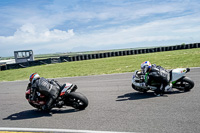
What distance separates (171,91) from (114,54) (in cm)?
3041

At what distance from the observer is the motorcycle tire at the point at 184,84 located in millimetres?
A: 7129

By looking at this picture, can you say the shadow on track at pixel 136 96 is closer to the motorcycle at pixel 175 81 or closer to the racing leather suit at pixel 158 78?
the motorcycle at pixel 175 81

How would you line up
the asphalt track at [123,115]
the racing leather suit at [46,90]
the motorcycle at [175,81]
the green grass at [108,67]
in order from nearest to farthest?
1. the asphalt track at [123,115]
2. the racing leather suit at [46,90]
3. the motorcycle at [175,81]
4. the green grass at [108,67]

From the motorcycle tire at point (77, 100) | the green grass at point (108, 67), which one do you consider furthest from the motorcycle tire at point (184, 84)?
the green grass at point (108, 67)

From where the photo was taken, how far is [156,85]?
285 inches

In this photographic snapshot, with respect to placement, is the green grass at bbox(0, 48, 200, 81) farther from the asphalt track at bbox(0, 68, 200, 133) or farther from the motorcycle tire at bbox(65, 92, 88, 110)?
the motorcycle tire at bbox(65, 92, 88, 110)

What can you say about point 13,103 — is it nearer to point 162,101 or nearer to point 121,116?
point 121,116

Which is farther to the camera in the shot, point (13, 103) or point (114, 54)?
point (114, 54)

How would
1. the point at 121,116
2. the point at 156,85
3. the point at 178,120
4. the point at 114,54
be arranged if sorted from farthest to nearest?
the point at 114,54 → the point at 156,85 → the point at 121,116 → the point at 178,120

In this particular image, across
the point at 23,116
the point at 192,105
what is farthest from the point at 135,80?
the point at 23,116

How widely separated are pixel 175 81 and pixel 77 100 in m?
4.00

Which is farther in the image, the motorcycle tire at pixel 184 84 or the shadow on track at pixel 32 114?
the motorcycle tire at pixel 184 84

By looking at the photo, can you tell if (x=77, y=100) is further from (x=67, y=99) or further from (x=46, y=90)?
(x=46, y=90)

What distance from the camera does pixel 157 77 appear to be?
7.00 m
